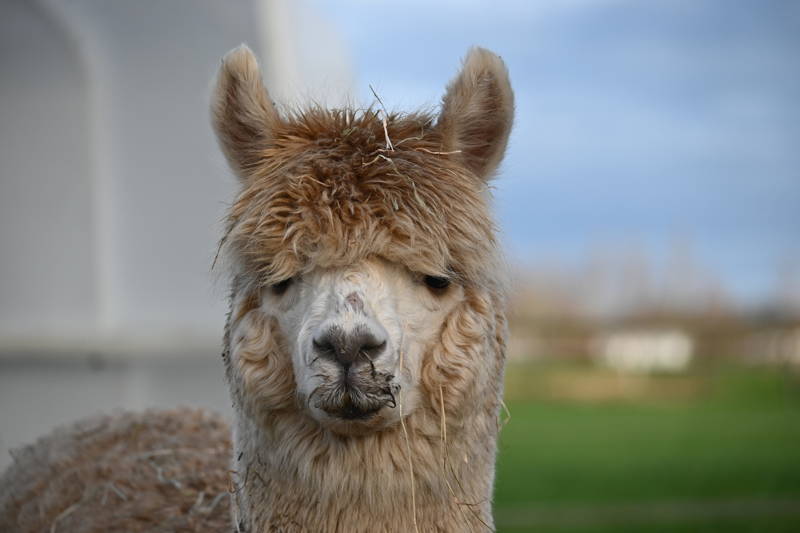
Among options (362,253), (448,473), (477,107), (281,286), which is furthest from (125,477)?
(477,107)

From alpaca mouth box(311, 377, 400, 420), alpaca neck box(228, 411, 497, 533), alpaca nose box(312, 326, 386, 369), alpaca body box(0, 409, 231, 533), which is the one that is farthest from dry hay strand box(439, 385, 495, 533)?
alpaca body box(0, 409, 231, 533)

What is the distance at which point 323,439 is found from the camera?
2.74m

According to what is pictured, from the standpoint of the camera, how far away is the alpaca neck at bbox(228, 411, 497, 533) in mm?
2713

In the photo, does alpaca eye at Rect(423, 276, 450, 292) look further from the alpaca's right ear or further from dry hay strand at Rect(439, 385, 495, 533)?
the alpaca's right ear

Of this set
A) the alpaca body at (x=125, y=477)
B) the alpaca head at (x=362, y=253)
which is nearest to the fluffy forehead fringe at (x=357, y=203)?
the alpaca head at (x=362, y=253)

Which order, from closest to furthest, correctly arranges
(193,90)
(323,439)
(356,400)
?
(356,400)
(323,439)
(193,90)

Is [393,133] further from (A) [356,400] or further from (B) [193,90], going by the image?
(B) [193,90]

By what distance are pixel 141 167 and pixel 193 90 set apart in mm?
837

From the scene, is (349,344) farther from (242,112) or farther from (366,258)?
(242,112)

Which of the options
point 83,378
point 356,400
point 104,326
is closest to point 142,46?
point 104,326

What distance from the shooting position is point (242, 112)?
3.12m

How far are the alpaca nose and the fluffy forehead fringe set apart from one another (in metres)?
0.29

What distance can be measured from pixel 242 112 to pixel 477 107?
0.79 m

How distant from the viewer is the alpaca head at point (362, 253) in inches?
101
